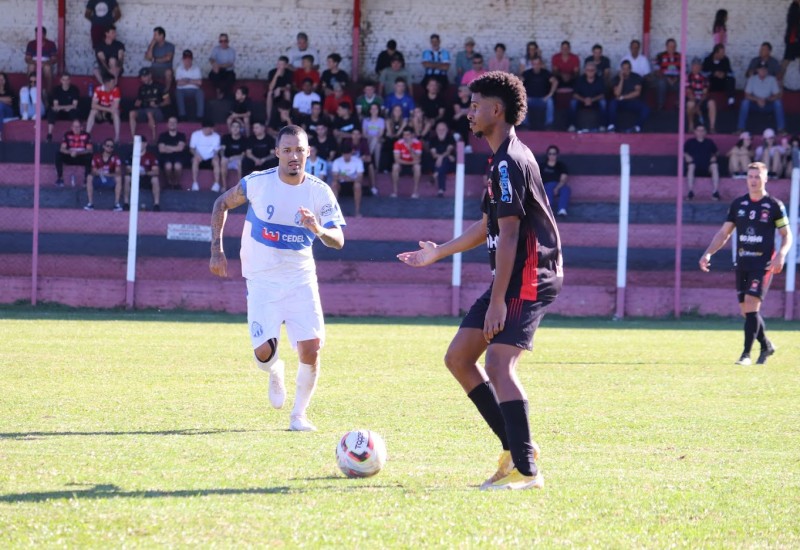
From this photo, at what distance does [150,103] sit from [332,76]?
4.18m

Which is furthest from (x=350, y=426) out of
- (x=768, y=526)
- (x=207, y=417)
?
(x=768, y=526)

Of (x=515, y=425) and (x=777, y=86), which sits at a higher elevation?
(x=777, y=86)

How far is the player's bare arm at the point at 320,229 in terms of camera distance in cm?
780

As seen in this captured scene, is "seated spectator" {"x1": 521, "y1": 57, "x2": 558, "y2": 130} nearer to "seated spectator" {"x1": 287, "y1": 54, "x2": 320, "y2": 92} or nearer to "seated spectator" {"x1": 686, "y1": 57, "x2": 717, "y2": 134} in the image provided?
"seated spectator" {"x1": 686, "y1": 57, "x2": 717, "y2": 134}

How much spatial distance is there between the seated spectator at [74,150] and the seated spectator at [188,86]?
2.83 metres

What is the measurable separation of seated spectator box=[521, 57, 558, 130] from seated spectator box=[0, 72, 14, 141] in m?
Answer: 11.7

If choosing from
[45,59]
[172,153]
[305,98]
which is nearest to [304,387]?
[172,153]

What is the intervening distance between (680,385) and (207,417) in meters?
5.14

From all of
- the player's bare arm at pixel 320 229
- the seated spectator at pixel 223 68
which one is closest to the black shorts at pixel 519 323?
the player's bare arm at pixel 320 229

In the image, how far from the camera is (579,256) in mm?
23203

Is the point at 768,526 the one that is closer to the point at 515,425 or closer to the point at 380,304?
the point at 515,425

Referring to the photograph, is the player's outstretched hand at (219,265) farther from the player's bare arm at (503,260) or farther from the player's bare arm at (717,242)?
the player's bare arm at (717,242)

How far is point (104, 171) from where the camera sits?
23.6 metres

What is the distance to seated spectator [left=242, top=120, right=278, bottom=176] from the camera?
23.7 metres
